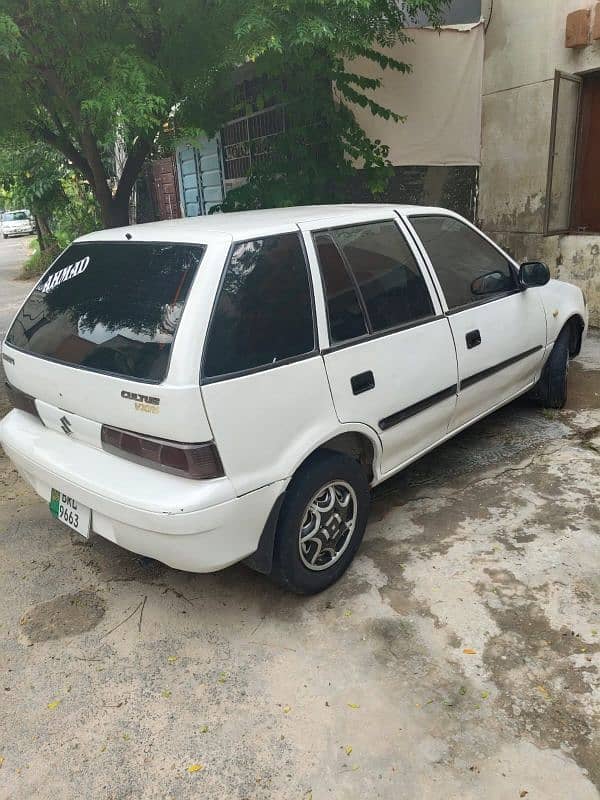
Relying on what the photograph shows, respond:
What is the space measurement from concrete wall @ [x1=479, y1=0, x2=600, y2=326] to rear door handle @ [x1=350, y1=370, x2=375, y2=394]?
5.01 m

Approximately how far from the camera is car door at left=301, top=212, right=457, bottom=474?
9.15 feet

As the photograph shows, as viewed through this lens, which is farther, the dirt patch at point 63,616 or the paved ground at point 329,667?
the dirt patch at point 63,616

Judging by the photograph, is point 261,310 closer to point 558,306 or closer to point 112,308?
point 112,308

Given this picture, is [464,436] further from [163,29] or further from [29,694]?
[163,29]

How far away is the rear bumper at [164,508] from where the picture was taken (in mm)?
2285

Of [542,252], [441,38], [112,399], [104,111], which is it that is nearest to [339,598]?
[112,399]

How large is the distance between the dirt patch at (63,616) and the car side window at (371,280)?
165cm

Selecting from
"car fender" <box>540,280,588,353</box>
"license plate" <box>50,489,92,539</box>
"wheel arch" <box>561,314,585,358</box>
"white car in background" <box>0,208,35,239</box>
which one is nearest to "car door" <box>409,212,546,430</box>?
"car fender" <box>540,280,588,353</box>

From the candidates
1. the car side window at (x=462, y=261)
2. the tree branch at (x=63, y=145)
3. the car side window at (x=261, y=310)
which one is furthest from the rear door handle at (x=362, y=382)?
the tree branch at (x=63, y=145)

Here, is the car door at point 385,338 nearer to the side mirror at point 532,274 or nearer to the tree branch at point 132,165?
the side mirror at point 532,274

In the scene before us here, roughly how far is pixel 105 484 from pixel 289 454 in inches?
28.8

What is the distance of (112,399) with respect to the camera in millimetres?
2418

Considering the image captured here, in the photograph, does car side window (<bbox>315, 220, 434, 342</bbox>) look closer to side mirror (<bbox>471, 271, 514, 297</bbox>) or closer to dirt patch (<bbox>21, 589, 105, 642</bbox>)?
side mirror (<bbox>471, 271, 514, 297</bbox>)

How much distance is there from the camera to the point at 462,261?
3672mm
